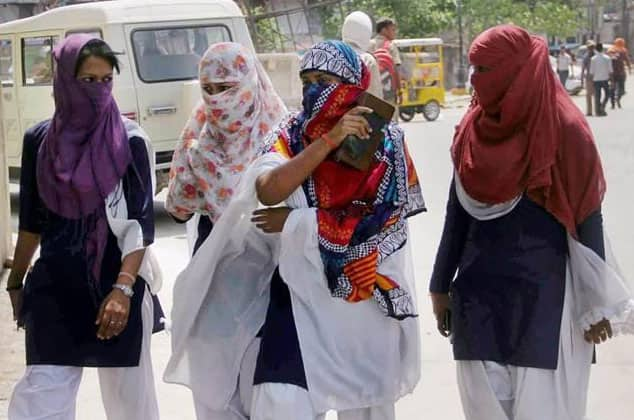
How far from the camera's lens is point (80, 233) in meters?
3.81

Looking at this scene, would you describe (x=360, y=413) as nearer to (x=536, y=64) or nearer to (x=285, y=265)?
(x=285, y=265)

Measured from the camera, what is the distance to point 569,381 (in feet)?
12.0

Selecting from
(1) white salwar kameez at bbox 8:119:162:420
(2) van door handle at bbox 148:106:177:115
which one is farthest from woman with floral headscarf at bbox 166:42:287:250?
(2) van door handle at bbox 148:106:177:115

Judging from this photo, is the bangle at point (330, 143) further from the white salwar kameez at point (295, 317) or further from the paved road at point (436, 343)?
the paved road at point (436, 343)

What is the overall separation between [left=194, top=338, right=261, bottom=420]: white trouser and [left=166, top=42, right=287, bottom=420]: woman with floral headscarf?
0.58 metres

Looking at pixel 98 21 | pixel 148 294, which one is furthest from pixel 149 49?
pixel 148 294

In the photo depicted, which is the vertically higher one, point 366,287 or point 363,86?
point 363,86

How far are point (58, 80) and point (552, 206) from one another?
1.53 m

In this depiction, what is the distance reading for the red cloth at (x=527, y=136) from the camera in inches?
138

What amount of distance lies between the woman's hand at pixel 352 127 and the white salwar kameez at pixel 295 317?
0.68 feet

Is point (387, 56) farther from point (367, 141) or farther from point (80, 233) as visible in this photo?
point (367, 141)

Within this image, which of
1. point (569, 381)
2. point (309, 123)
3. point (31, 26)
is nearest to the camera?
point (309, 123)

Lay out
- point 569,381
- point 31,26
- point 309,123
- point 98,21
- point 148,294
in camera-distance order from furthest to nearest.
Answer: point 31,26 → point 98,21 → point 148,294 → point 569,381 → point 309,123

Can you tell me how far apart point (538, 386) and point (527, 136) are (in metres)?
0.74
